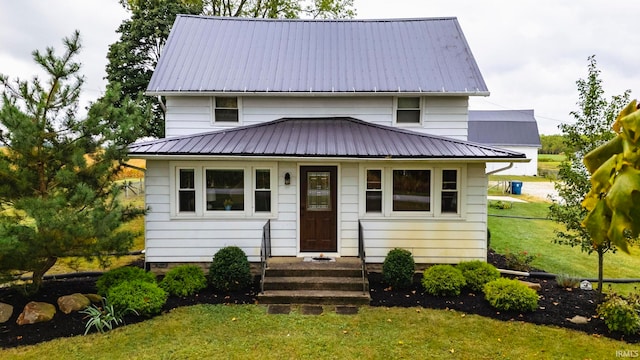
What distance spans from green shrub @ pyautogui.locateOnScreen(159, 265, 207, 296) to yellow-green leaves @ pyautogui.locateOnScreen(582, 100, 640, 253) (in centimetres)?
761

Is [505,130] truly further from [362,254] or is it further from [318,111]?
[362,254]

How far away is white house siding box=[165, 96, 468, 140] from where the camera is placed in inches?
371

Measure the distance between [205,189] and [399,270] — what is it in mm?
4919

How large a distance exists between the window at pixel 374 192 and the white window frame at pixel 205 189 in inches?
87.7

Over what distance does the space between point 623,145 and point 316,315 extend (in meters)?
6.06

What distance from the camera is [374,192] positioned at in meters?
8.70

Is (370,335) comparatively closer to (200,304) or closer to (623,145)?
(200,304)

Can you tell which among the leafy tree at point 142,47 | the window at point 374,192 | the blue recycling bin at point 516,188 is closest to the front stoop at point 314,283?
the window at point 374,192

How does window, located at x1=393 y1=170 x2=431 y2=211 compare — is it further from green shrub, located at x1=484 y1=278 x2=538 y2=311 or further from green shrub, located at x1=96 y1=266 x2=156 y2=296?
green shrub, located at x1=96 y1=266 x2=156 y2=296

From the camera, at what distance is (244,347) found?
221 inches

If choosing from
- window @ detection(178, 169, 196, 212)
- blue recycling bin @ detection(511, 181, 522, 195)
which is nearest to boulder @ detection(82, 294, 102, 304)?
window @ detection(178, 169, 196, 212)

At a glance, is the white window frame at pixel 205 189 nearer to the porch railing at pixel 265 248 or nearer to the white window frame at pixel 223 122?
the porch railing at pixel 265 248

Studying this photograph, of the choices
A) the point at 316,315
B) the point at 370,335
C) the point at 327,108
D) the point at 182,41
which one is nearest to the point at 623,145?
the point at 370,335

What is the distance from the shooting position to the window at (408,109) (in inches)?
379
